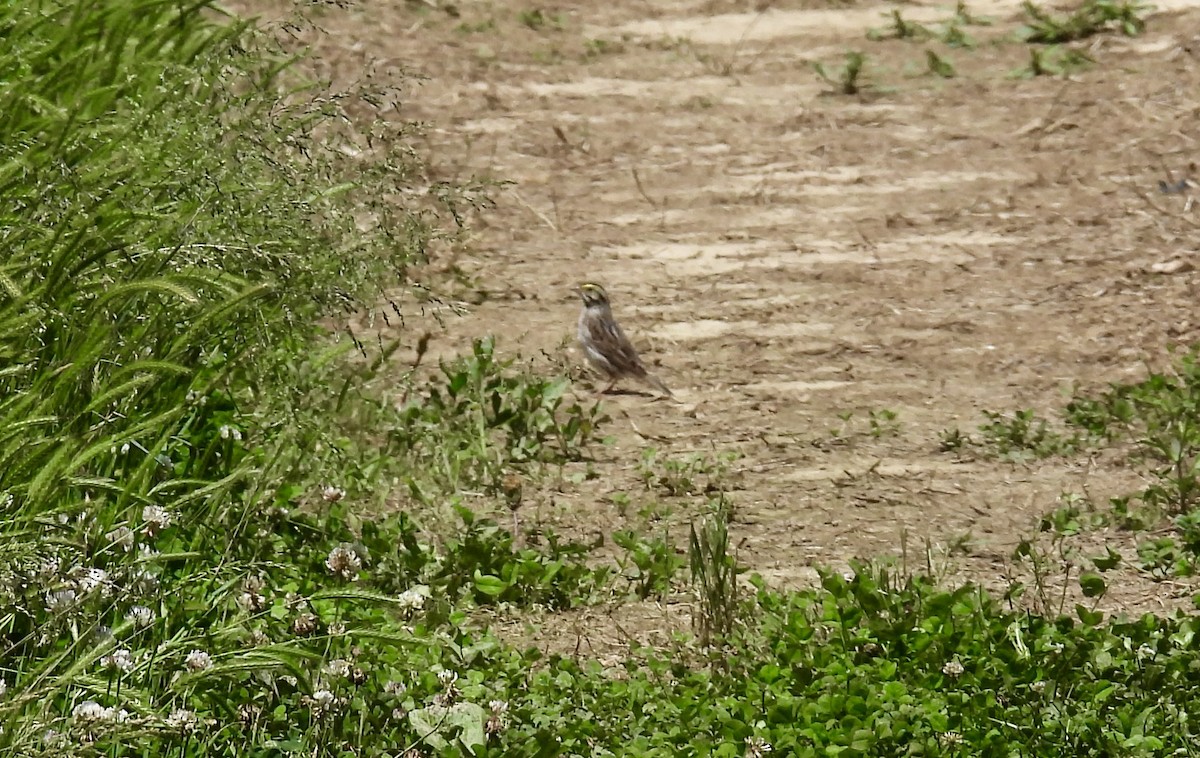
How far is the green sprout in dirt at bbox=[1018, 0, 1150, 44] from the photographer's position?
10352 millimetres

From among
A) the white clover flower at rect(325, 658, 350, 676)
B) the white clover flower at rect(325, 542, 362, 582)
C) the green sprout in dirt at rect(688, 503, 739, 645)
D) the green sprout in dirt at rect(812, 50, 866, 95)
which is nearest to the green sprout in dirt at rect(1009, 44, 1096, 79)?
the green sprout in dirt at rect(812, 50, 866, 95)

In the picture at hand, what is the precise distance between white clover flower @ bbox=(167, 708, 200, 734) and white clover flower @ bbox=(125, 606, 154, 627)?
23 cm

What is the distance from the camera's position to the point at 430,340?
7191 millimetres

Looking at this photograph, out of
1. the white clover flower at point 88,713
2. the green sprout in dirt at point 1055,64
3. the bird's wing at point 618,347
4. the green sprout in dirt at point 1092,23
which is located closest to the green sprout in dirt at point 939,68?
the green sprout in dirt at point 1055,64

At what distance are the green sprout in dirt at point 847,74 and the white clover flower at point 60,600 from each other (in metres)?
7.01

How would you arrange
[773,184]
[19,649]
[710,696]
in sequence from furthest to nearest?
[773,184] → [710,696] → [19,649]

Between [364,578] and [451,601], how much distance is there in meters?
0.27

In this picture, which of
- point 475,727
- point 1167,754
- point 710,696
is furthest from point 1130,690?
point 475,727

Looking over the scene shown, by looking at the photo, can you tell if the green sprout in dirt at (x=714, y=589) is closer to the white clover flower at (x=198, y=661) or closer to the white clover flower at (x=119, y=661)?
the white clover flower at (x=198, y=661)

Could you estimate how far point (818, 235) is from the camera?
8.23m

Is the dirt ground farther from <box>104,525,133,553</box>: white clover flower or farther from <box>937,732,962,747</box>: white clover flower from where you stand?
<box>104,525,133,553</box>: white clover flower

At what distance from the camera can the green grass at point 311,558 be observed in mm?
3910

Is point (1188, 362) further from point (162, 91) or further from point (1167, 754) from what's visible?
point (162, 91)

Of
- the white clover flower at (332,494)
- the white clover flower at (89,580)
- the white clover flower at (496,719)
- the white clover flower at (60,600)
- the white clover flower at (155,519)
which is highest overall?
the white clover flower at (89,580)
